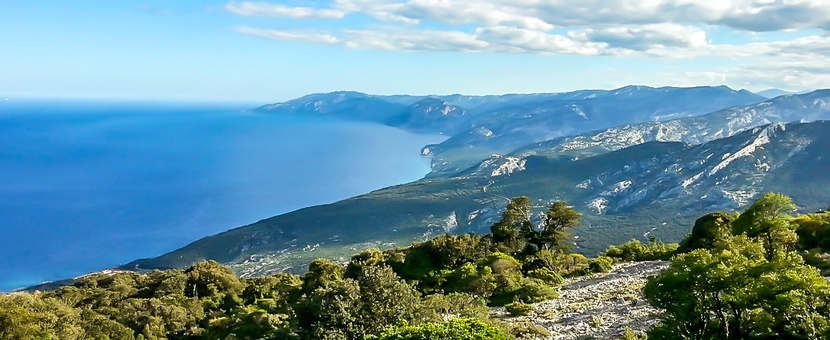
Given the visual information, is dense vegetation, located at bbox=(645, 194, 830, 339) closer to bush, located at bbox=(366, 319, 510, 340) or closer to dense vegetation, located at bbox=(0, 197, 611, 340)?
bush, located at bbox=(366, 319, 510, 340)

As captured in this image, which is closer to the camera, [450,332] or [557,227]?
[450,332]

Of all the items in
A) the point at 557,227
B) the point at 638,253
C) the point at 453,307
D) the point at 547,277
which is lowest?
the point at 638,253

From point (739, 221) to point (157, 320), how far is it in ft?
135

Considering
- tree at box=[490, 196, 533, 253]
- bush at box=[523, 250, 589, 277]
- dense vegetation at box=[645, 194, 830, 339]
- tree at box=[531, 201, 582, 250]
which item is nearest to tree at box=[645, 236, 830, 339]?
dense vegetation at box=[645, 194, 830, 339]

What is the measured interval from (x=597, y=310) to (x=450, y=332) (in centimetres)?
1334

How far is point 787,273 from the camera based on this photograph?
14078mm

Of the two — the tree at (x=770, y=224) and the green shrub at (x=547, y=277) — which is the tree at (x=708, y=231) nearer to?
the tree at (x=770, y=224)

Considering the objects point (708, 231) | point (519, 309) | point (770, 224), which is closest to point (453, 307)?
point (519, 309)

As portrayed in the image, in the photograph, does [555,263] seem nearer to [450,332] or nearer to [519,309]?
[519,309]

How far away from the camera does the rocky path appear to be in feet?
74.5

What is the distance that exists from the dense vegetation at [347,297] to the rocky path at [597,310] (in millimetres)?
1459

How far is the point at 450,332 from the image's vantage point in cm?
1645

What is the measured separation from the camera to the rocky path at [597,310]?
894 inches

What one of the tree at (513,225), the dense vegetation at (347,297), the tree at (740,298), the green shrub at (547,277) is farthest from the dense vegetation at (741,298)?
the tree at (513,225)
